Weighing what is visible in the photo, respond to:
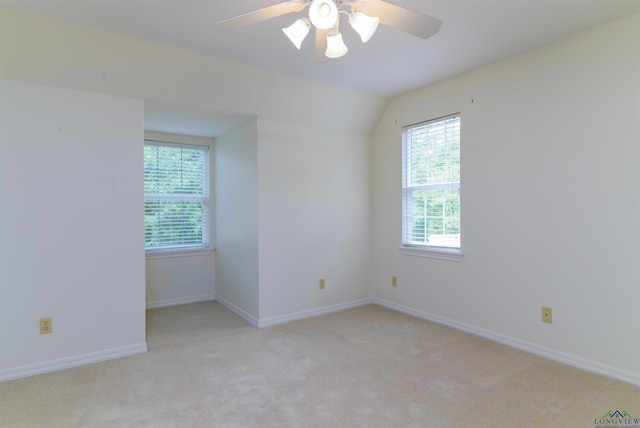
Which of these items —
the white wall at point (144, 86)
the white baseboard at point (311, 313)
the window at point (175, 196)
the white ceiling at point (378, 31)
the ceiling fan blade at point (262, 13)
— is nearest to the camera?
the ceiling fan blade at point (262, 13)

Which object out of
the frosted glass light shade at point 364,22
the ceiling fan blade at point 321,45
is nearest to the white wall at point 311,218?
the ceiling fan blade at point 321,45

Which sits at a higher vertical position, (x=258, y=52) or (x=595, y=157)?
(x=258, y=52)

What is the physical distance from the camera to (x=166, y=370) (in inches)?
101

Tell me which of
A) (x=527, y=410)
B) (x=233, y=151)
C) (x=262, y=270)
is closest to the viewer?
(x=527, y=410)

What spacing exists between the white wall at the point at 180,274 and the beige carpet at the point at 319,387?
119 cm

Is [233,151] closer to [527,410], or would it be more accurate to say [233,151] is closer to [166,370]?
[166,370]

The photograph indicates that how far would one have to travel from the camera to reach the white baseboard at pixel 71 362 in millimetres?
2439

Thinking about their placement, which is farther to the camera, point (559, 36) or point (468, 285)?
point (468, 285)

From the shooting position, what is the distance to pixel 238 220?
3949 mm

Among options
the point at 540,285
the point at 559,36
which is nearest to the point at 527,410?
the point at 540,285

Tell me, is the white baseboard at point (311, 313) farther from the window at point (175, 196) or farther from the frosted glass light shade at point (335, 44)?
the frosted glass light shade at point (335, 44)

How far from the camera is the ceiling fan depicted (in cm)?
153

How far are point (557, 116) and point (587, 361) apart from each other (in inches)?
71.3

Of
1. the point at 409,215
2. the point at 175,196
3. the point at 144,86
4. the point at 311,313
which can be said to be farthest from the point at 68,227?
the point at 409,215
